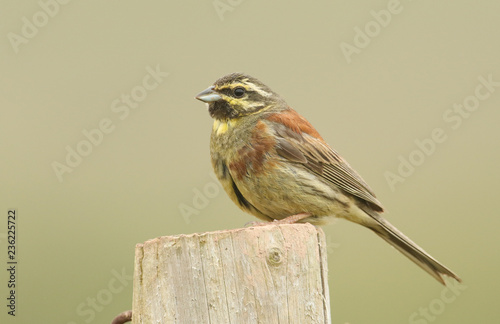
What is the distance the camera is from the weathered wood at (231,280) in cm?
284

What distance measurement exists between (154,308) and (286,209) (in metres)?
2.24

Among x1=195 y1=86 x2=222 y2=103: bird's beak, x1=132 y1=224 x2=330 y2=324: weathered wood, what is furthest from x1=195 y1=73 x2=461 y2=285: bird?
x1=132 y1=224 x2=330 y2=324: weathered wood

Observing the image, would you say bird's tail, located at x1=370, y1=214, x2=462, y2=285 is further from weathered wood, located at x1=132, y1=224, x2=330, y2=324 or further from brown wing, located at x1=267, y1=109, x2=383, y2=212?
weathered wood, located at x1=132, y1=224, x2=330, y2=324

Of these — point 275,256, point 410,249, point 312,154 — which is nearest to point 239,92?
point 312,154

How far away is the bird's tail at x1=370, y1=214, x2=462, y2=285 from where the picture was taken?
16.8 feet

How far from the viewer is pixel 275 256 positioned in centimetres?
292

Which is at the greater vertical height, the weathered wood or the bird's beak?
the bird's beak

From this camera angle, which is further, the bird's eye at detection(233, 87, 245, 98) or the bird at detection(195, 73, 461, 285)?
the bird's eye at detection(233, 87, 245, 98)

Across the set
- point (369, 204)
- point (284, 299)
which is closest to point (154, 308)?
point (284, 299)

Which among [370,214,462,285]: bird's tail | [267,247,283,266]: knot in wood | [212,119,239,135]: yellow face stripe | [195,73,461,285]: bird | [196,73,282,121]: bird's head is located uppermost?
[196,73,282,121]: bird's head

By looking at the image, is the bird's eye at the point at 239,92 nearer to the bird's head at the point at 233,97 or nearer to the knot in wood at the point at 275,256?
the bird's head at the point at 233,97

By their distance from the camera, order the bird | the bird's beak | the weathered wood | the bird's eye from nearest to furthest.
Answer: the weathered wood → the bird → the bird's beak → the bird's eye

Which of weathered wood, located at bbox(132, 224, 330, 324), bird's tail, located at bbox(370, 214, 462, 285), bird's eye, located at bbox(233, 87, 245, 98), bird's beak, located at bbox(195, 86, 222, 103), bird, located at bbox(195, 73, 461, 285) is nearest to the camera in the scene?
weathered wood, located at bbox(132, 224, 330, 324)

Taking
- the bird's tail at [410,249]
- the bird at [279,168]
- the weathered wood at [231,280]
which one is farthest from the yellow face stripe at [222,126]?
the weathered wood at [231,280]
